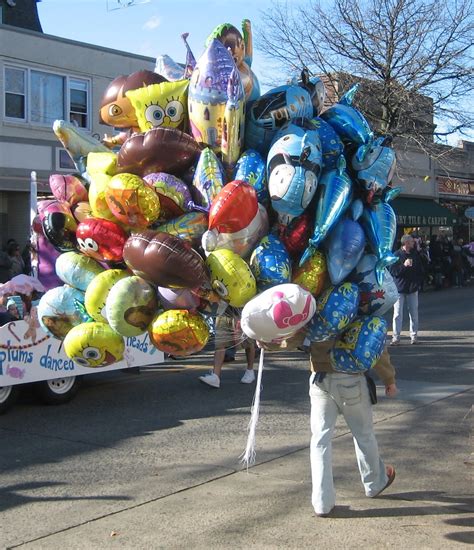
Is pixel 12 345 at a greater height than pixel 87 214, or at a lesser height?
lesser

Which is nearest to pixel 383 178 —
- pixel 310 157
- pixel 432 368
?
pixel 310 157

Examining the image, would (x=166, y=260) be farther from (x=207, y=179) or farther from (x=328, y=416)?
(x=328, y=416)

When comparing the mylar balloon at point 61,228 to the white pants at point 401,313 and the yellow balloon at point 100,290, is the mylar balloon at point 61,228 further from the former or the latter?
the white pants at point 401,313

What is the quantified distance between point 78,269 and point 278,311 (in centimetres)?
122

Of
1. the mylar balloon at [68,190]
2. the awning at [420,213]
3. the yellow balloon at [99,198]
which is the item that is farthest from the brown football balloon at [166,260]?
the awning at [420,213]

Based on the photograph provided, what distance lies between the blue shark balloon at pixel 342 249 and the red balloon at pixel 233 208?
0.51 m

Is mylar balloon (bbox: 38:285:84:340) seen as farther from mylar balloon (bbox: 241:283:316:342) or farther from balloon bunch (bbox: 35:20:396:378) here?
mylar balloon (bbox: 241:283:316:342)

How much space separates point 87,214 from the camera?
4195 mm

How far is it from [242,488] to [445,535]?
1.52 metres

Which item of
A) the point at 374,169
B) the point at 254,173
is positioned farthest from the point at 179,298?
the point at 374,169

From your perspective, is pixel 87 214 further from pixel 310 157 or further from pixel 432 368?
pixel 432 368

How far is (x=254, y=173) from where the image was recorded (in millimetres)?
3852

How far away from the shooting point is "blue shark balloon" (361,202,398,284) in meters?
4.07

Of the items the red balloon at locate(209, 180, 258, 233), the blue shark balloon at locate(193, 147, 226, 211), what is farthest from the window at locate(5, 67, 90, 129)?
the red balloon at locate(209, 180, 258, 233)
